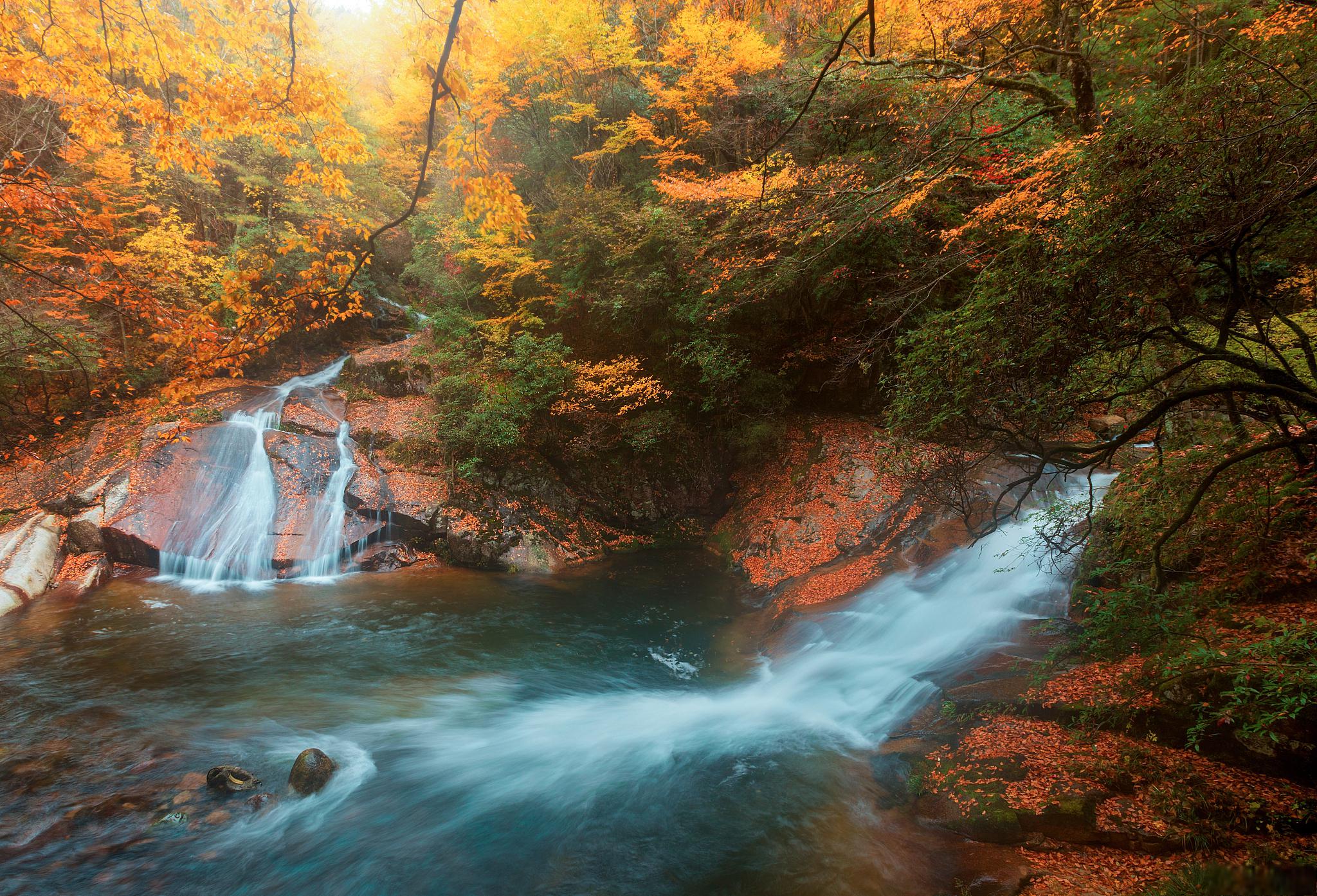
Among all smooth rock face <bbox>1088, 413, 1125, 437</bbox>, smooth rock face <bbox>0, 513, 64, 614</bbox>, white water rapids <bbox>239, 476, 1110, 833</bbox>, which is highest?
smooth rock face <bbox>1088, 413, 1125, 437</bbox>

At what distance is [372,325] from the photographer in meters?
17.3

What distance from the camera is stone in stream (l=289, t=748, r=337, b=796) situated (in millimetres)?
4793

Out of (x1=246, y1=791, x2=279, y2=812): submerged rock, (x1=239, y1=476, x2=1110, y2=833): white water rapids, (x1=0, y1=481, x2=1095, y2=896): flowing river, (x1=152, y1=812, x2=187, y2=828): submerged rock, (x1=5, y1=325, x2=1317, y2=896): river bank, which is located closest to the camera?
(x1=5, y1=325, x2=1317, y2=896): river bank

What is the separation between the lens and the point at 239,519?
394 inches

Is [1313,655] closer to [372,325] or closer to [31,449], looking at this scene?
[31,449]

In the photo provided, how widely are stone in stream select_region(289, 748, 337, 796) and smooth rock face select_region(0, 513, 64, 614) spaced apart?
6.82 meters

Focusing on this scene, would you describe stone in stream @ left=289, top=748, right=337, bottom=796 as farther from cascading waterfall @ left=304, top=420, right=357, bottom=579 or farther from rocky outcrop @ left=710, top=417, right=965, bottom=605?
rocky outcrop @ left=710, top=417, right=965, bottom=605

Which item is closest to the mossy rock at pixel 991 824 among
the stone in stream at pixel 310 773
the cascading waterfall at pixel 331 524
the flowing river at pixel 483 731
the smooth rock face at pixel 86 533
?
the flowing river at pixel 483 731

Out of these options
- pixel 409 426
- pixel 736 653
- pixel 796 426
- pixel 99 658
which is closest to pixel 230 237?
pixel 409 426

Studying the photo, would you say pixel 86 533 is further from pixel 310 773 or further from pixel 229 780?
pixel 310 773

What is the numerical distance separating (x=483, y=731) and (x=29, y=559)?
843 centimetres

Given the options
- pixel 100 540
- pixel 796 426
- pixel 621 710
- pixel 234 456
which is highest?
pixel 796 426

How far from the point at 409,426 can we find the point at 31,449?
21.9 feet

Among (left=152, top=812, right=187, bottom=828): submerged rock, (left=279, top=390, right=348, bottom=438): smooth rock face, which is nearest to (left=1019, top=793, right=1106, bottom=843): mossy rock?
(left=152, top=812, right=187, bottom=828): submerged rock
